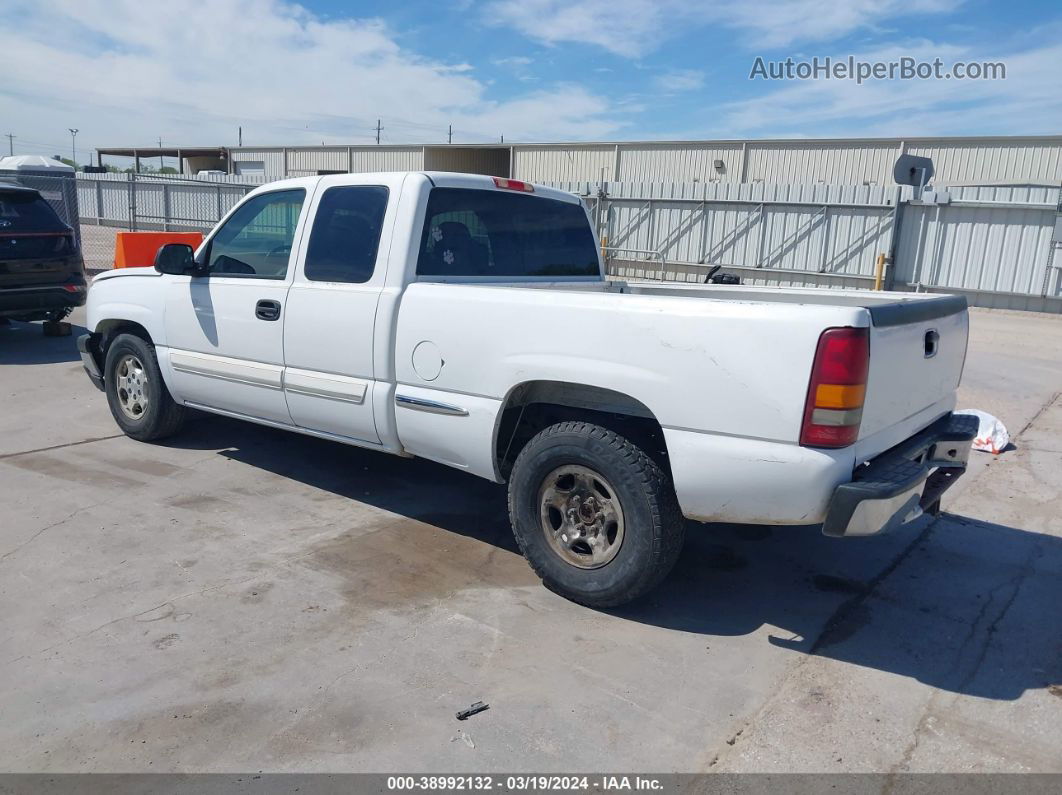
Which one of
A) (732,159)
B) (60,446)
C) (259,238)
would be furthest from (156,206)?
(259,238)

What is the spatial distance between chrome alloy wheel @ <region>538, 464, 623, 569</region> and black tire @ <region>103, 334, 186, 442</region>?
3.47 m

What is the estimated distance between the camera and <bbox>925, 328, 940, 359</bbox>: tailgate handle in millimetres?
3810

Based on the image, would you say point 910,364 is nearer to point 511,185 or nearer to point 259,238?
point 511,185

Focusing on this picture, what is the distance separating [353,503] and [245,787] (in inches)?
106

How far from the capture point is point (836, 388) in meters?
3.23

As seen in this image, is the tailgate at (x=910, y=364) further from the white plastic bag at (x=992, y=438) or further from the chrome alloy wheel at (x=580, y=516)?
the white plastic bag at (x=992, y=438)

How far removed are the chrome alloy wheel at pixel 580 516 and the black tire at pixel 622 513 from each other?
20 millimetres

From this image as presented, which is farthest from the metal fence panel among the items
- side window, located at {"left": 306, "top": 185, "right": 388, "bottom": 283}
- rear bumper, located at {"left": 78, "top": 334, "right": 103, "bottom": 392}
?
side window, located at {"left": 306, "top": 185, "right": 388, "bottom": 283}

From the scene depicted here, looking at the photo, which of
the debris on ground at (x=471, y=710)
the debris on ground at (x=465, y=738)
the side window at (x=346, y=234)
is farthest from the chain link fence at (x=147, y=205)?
the debris on ground at (x=465, y=738)

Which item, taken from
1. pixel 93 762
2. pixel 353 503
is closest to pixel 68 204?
pixel 353 503

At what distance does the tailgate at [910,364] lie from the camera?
3398 millimetres

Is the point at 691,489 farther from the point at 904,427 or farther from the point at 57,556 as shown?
the point at 57,556

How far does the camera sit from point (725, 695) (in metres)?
3.36

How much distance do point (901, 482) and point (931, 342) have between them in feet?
2.54
